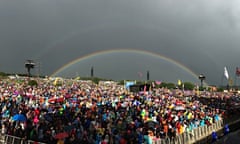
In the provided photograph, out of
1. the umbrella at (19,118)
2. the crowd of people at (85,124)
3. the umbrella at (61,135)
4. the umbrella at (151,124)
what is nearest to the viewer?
the umbrella at (61,135)

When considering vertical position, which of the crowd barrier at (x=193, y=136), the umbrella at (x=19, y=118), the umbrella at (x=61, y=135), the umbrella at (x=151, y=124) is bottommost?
the crowd barrier at (x=193, y=136)

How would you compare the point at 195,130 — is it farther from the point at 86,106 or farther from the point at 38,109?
the point at 38,109

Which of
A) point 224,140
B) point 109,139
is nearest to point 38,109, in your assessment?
point 109,139

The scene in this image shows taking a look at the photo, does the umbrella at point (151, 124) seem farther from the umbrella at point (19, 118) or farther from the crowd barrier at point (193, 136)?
the umbrella at point (19, 118)

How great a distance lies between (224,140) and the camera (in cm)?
2611

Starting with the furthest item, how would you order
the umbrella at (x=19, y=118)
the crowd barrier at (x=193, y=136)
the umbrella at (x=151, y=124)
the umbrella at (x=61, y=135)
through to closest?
the umbrella at (x=151, y=124), the crowd barrier at (x=193, y=136), the umbrella at (x=19, y=118), the umbrella at (x=61, y=135)

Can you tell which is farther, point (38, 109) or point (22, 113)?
point (38, 109)

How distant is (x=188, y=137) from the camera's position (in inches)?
870

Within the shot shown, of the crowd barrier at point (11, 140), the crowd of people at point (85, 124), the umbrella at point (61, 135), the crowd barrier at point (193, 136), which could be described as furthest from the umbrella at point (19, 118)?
the crowd barrier at point (193, 136)

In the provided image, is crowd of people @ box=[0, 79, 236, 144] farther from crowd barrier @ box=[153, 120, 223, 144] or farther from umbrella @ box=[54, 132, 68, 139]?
crowd barrier @ box=[153, 120, 223, 144]

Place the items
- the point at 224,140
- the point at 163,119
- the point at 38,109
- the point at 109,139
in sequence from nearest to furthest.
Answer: the point at 109,139
the point at 38,109
the point at 163,119
the point at 224,140

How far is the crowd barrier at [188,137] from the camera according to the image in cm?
1710

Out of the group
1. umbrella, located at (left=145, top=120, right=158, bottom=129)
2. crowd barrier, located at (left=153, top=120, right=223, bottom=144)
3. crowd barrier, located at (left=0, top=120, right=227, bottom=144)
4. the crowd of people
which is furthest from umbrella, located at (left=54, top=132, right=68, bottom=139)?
umbrella, located at (left=145, top=120, right=158, bottom=129)

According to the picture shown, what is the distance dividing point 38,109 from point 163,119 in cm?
807
